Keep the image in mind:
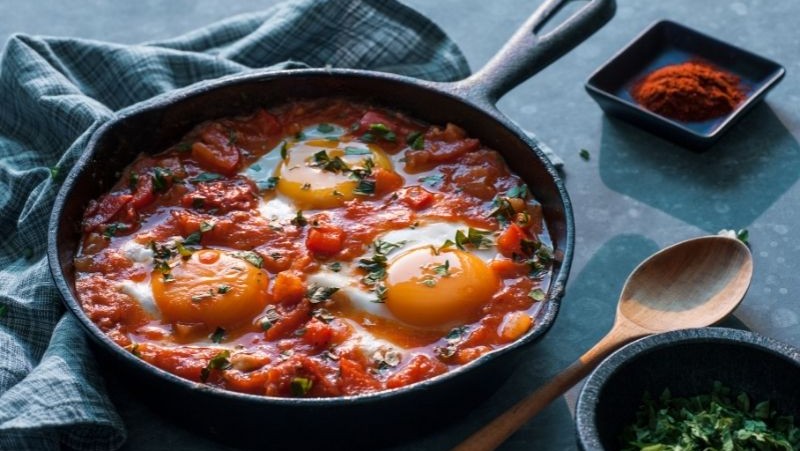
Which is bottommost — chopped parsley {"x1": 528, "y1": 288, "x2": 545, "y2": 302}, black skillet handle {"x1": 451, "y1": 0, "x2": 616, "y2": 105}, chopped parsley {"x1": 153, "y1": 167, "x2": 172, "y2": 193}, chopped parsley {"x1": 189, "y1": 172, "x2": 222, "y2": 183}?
chopped parsley {"x1": 528, "y1": 288, "x2": 545, "y2": 302}

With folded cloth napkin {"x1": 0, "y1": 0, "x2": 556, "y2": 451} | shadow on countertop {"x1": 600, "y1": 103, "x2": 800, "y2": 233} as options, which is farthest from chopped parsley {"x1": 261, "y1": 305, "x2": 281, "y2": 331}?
shadow on countertop {"x1": 600, "y1": 103, "x2": 800, "y2": 233}

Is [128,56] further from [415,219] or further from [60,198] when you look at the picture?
[415,219]

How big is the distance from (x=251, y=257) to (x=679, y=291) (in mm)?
1560

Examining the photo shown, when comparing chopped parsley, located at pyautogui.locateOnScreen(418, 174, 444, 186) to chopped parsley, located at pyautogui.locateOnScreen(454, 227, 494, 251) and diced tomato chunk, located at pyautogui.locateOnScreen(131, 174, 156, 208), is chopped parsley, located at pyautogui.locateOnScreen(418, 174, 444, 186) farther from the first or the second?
diced tomato chunk, located at pyautogui.locateOnScreen(131, 174, 156, 208)

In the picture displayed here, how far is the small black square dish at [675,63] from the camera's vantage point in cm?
470

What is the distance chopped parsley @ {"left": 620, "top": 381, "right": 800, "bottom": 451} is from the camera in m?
3.22

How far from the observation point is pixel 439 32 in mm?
5117

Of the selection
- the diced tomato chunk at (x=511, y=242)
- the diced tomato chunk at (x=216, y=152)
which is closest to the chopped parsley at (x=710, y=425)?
the diced tomato chunk at (x=511, y=242)

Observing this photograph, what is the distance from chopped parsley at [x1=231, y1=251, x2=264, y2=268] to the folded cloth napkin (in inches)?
24.3

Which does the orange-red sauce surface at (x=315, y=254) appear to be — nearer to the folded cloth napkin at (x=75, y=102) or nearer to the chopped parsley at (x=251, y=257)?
the chopped parsley at (x=251, y=257)

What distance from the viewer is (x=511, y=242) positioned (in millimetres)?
3842

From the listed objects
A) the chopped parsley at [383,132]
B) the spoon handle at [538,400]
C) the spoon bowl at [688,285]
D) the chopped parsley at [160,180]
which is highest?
the chopped parsley at [383,132]

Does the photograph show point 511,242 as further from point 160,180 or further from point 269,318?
point 160,180

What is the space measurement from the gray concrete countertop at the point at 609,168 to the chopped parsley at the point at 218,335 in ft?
1.22
